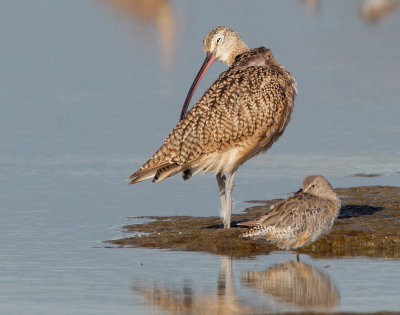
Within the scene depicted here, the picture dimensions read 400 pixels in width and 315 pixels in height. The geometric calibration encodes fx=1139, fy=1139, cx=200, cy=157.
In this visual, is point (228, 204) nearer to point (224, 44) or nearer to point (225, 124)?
point (225, 124)

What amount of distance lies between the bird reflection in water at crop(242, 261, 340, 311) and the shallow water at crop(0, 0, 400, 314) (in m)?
0.10

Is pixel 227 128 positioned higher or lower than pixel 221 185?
higher

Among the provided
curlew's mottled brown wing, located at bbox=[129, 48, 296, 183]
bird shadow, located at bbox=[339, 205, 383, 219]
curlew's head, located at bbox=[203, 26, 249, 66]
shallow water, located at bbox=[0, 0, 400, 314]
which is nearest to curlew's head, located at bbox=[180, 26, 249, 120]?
curlew's head, located at bbox=[203, 26, 249, 66]

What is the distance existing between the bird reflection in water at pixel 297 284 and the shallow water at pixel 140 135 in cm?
10

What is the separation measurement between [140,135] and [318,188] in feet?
18.3

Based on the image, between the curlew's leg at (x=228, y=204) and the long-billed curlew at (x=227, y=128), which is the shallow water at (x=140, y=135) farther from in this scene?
the long-billed curlew at (x=227, y=128)

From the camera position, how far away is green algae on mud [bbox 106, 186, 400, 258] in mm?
10336

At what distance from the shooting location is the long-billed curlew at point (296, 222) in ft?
33.1

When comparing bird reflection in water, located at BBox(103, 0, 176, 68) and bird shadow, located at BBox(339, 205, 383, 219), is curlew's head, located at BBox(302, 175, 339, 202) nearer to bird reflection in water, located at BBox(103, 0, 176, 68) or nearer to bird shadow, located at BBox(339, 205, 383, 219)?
bird shadow, located at BBox(339, 205, 383, 219)

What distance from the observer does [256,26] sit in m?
23.8

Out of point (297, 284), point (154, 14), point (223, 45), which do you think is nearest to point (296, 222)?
point (297, 284)

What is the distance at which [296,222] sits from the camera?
33.2 ft

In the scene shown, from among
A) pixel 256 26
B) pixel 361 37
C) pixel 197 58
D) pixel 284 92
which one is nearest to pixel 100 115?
pixel 197 58

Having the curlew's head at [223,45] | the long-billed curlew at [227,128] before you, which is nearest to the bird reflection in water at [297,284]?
the long-billed curlew at [227,128]
